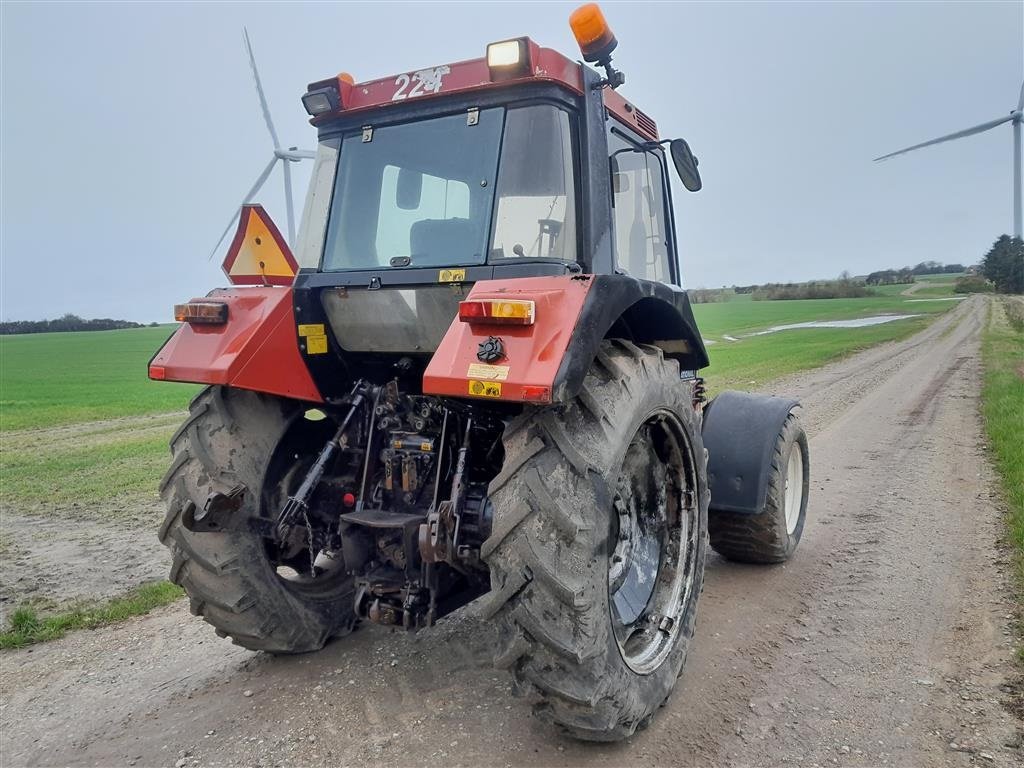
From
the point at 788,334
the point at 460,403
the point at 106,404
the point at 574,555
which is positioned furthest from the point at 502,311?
the point at 788,334

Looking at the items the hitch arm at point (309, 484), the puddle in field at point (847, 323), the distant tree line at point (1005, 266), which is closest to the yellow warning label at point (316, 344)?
the hitch arm at point (309, 484)

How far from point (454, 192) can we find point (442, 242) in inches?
9.8

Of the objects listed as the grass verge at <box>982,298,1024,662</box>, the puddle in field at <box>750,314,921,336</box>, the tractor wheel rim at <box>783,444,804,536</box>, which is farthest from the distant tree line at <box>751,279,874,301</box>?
the tractor wheel rim at <box>783,444,804,536</box>

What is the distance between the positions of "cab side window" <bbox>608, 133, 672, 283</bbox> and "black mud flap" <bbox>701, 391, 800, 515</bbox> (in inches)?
37.2

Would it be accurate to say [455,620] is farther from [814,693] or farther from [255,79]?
[255,79]

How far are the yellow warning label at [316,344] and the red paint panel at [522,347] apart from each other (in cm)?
112

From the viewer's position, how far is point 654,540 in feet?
12.1

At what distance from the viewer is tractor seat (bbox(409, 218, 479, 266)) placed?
10.9ft

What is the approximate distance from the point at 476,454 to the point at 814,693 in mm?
1791

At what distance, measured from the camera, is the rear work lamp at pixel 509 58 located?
3143mm

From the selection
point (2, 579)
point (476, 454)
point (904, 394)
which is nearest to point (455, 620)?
point (476, 454)

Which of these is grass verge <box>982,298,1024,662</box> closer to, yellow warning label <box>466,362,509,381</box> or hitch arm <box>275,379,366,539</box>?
yellow warning label <box>466,362,509,381</box>

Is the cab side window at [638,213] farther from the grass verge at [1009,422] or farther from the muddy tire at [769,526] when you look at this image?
the grass verge at [1009,422]

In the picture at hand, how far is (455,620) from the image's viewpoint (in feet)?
13.5
